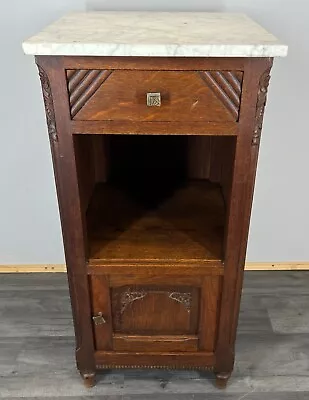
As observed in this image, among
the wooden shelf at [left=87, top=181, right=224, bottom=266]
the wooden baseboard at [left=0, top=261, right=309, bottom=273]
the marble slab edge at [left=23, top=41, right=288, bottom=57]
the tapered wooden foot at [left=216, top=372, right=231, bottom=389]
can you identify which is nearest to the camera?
the marble slab edge at [left=23, top=41, right=288, bottom=57]

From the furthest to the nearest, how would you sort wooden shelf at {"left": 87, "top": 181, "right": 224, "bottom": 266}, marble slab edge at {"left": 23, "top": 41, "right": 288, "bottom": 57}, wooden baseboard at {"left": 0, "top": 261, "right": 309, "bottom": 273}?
1. wooden baseboard at {"left": 0, "top": 261, "right": 309, "bottom": 273}
2. wooden shelf at {"left": 87, "top": 181, "right": 224, "bottom": 266}
3. marble slab edge at {"left": 23, "top": 41, "right": 288, "bottom": 57}

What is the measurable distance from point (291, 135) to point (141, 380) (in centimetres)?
90

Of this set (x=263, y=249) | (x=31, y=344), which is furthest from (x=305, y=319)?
(x=31, y=344)

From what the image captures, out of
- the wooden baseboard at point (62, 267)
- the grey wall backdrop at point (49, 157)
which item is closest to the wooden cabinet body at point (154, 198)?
the grey wall backdrop at point (49, 157)

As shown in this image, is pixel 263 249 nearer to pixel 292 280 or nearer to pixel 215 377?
pixel 292 280

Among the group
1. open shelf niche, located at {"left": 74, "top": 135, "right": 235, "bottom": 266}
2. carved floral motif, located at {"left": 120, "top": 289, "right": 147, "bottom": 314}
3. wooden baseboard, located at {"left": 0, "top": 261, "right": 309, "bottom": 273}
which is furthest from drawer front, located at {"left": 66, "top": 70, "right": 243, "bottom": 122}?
wooden baseboard, located at {"left": 0, "top": 261, "right": 309, "bottom": 273}

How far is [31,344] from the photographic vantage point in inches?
57.8

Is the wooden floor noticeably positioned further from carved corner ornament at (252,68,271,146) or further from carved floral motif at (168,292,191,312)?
carved corner ornament at (252,68,271,146)

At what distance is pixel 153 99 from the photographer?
88 centimetres

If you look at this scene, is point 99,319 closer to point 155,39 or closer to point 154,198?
point 154,198

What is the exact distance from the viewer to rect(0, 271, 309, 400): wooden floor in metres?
1.32

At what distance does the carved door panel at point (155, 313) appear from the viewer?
45.2 inches

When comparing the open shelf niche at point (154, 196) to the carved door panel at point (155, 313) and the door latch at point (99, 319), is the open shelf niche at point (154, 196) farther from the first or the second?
the door latch at point (99, 319)

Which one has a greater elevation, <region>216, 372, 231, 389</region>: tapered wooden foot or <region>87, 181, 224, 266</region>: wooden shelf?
<region>87, 181, 224, 266</region>: wooden shelf
